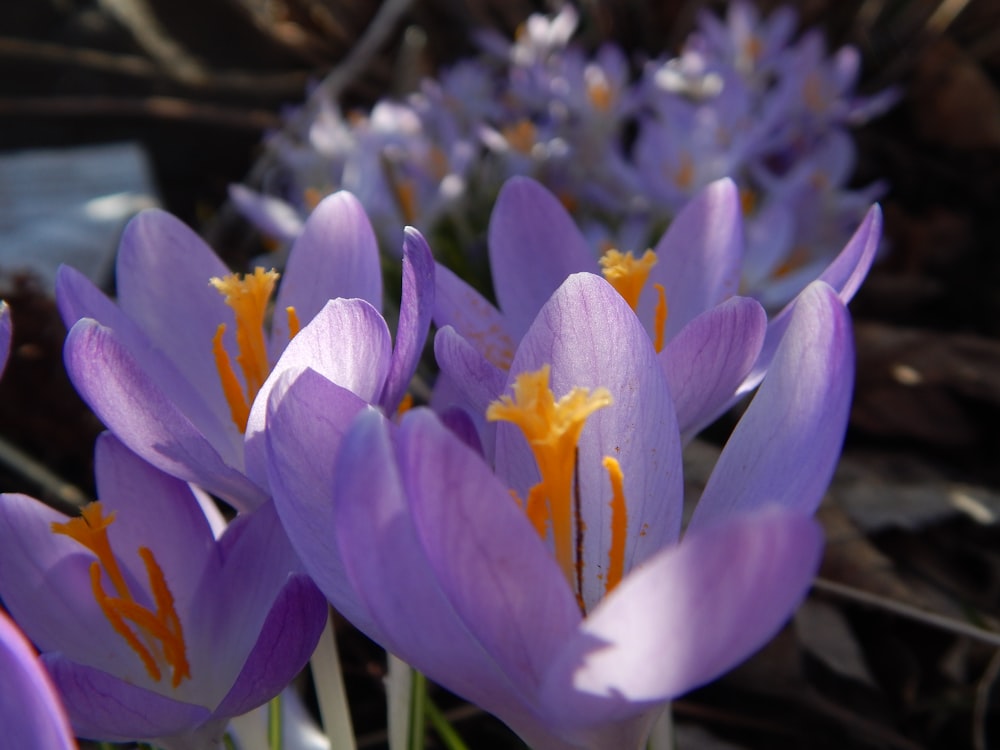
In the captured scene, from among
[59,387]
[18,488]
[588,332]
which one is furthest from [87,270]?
[588,332]

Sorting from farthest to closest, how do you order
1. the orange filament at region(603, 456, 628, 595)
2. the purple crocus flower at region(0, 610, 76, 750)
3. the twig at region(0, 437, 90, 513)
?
1. the twig at region(0, 437, 90, 513)
2. the orange filament at region(603, 456, 628, 595)
3. the purple crocus flower at region(0, 610, 76, 750)

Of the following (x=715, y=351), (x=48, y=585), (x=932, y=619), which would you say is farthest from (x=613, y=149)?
(x=48, y=585)

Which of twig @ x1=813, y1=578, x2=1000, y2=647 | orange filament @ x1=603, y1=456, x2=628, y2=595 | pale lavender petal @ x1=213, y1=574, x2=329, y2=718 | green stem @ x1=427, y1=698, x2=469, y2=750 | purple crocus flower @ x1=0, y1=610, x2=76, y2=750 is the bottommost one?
twig @ x1=813, y1=578, x2=1000, y2=647

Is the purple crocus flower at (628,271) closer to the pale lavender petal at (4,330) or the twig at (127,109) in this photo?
the pale lavender petal at (4,330)

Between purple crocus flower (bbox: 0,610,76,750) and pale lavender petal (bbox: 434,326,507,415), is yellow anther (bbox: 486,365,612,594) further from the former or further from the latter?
purple crocus flower (bbox: 0,610,76,750)

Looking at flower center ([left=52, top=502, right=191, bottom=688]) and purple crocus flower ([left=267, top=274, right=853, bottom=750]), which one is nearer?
purple crocus flower ([left=267, top=274, right=853, bottom=750])

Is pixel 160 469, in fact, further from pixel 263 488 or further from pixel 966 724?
pixel 966 724

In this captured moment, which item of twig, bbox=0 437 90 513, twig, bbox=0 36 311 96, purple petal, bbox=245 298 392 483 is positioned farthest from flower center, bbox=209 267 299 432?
twig, bbox=0 36 311 96
